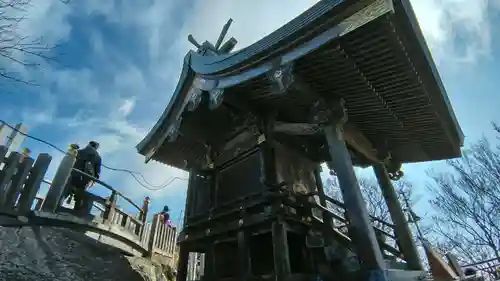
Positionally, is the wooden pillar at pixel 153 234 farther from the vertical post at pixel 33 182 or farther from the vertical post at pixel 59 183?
the vertical post at pixel 33 182

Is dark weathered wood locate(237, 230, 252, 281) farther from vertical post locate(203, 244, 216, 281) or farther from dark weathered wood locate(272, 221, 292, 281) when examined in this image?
vertical post locate(203, 244, 216, 281)

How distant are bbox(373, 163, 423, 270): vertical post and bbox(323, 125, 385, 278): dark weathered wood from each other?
296cm

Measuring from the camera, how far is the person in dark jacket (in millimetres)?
8906

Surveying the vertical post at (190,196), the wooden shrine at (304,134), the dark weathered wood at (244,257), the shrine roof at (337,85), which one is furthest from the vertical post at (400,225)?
the vertical post at (190,196)

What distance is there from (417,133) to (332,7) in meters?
4.59

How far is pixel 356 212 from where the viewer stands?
4738 millimetres

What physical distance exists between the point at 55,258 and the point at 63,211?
7.71ft

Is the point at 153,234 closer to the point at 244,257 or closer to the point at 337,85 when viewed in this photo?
the point at 244,257

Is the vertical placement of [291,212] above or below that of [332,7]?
below

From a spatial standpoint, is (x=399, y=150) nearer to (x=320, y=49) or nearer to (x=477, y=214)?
(x=320, y=49)

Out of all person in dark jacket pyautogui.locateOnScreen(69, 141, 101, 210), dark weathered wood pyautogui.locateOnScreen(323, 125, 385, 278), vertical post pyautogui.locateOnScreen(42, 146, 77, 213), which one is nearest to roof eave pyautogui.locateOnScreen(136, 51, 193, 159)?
vertical post pyautogui.locateOnScreen(42, 146, 77, 213)

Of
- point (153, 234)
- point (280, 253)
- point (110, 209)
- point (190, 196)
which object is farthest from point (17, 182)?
point (280, 253)

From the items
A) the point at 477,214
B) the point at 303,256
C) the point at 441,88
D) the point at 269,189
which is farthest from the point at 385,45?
the point at 477,214

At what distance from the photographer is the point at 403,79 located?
16.9 feet
